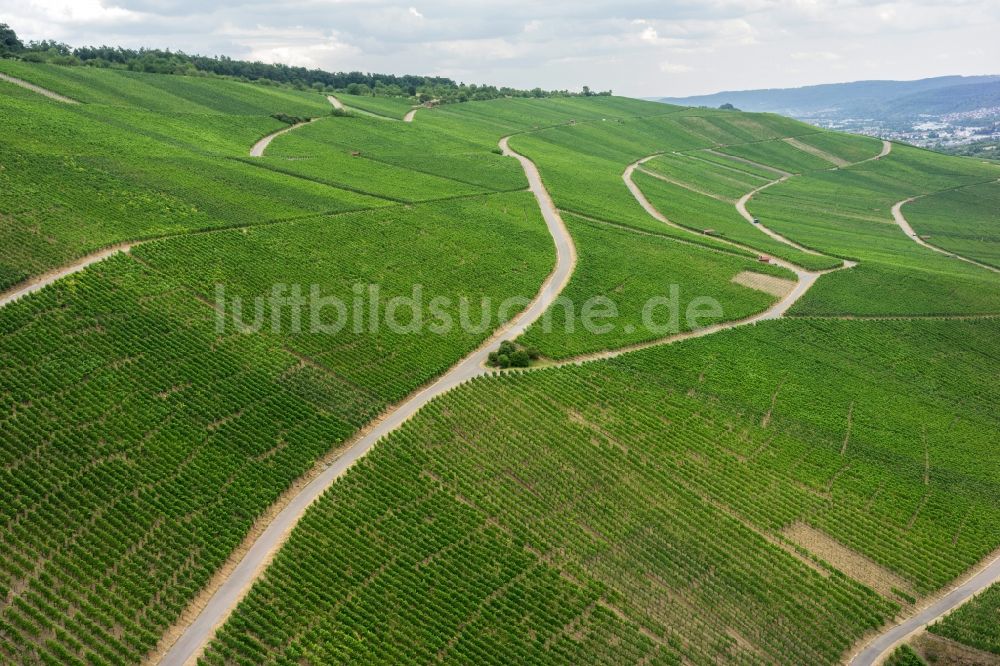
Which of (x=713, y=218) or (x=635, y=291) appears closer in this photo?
(x=635, y=291)

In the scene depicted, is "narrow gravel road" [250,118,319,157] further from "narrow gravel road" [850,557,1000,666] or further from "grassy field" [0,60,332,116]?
"narrow gravel road" [850,557,1000,666]

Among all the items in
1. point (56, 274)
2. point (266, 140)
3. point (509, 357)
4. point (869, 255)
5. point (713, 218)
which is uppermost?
point (266, 140)

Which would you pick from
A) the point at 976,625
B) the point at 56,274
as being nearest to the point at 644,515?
the point at 976,625

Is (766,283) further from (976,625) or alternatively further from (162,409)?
(162,409)

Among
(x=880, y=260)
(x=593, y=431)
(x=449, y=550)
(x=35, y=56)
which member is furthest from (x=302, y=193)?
(x=35, y=56)

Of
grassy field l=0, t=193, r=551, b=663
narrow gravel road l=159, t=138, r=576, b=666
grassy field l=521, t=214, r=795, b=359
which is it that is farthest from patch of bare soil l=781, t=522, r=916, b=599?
grassy field l=0, t=193, r=551, b=663

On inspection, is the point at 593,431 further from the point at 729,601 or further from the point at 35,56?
the point at 35,56

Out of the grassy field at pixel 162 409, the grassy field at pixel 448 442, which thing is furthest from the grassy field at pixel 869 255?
the grassy field at pixel 162 409
